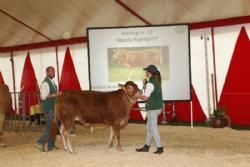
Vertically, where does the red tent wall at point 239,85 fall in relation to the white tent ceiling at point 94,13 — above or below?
below

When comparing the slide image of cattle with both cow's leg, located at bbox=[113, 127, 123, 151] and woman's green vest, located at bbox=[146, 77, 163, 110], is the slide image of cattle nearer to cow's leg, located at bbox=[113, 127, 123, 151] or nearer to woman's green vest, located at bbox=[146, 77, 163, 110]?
cow's leg, located at bbox=[113, 127, 123, 151]

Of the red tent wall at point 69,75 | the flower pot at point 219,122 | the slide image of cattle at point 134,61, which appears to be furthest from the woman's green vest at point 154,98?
the red tent wall at point 69,75

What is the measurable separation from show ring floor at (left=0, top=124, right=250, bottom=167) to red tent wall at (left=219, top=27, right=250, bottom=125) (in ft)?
2.80

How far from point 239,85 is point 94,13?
12.6ft

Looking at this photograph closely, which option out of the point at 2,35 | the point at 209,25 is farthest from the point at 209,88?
the point at 2,35

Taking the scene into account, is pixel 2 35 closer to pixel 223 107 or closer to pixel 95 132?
pixel 95 132

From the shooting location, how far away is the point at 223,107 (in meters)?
10.9

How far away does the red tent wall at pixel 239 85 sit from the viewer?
416 inches

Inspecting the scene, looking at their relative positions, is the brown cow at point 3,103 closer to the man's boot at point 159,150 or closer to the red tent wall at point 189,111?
the man's boot at point 159,150

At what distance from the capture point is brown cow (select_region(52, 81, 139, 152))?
24.5 feet

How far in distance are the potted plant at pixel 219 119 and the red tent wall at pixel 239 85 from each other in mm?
407

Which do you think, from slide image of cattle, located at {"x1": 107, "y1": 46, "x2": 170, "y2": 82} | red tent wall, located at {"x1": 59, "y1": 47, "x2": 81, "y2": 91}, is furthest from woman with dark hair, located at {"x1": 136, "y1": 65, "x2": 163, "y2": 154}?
red tent wall, located at {"x1": 59, "y1": 47, "x2": 81, "y2": 91}

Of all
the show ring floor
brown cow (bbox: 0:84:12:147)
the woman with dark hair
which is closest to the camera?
→ the show ring floor

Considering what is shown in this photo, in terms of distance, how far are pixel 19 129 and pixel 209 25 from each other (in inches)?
210
